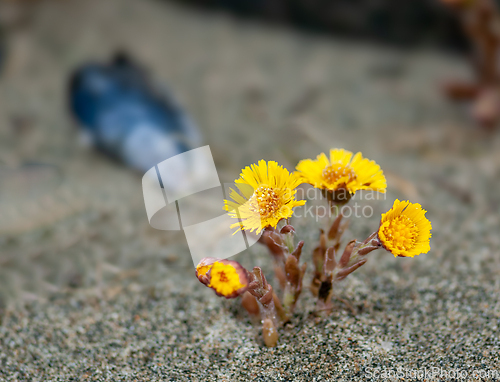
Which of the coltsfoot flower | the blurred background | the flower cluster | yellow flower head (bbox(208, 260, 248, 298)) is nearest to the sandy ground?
the blurred background

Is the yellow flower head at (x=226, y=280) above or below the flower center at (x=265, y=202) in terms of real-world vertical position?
below

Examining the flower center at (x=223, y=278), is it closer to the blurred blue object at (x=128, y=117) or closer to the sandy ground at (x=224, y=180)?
the sandy ground at (x=224, y=180)

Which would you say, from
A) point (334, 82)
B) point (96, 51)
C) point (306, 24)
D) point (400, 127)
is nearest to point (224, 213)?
point (400, 127)

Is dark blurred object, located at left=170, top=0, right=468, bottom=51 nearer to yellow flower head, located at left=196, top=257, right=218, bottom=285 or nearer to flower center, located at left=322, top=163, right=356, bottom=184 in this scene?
flower center, located at left=322, top=163, right=356, bottom=184

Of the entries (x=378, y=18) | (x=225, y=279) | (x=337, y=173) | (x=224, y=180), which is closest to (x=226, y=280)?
(x=225, y=279)

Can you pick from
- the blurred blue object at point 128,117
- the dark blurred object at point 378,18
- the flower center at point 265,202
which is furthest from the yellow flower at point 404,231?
the dark blurred object at point 378,18

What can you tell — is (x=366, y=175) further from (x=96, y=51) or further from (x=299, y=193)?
(x=96, y=51)
